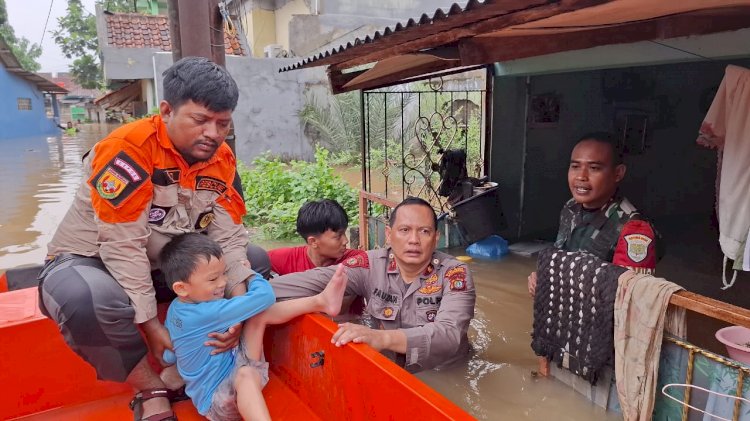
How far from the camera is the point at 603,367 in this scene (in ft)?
8.34

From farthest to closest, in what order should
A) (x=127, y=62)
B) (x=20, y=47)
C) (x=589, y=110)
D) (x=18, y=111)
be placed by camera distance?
(x=20, y=47)
(x=18, y=111)
(x=127, y=62)
(x=589, y=110)

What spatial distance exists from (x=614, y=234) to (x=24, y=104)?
106 ft

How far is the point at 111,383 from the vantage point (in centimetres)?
271

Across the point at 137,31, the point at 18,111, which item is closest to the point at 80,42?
the point at 18,111

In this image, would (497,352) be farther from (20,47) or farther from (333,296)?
(20,47)

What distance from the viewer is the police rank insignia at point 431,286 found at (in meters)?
2.68

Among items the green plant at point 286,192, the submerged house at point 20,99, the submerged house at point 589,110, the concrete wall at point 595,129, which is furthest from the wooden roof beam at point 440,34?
the submerged house at point 20,99

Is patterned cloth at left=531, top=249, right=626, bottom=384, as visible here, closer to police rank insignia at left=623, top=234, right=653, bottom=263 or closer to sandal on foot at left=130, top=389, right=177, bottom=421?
police rank insignia at left=623, top=234, right=653, bottom=263

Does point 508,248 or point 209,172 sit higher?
point 209,172

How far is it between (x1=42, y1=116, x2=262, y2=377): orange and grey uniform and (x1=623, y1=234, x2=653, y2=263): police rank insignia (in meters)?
2.00

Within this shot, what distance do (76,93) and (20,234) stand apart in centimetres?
5153

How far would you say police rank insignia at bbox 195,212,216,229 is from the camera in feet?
8.64

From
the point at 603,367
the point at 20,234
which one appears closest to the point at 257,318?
the point at 603,367

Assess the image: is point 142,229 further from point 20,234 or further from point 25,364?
point 20,234
